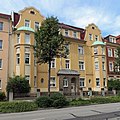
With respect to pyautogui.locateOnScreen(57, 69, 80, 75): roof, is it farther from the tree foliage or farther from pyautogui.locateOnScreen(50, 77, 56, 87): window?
the tree foliage

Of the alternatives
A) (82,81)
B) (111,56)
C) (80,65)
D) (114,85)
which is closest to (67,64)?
(80,65)

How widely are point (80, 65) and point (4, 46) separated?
16626 mm

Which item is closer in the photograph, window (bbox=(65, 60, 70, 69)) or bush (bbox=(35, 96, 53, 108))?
bush (bbox=(35, 96, 53, 108))

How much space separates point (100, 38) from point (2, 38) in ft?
76.9

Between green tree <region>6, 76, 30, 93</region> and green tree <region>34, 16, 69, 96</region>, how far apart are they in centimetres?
797

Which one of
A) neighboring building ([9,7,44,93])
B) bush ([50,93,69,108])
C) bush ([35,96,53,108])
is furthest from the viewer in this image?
neighboring building ([9,7,44,93])

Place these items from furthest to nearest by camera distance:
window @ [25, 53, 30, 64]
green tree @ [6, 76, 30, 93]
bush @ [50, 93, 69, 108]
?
window @ [25, 53, 30, 64], green tree @ [6, 76, 30, 93], bush @ [50, 93, 69, 108]

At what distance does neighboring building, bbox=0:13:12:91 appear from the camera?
33.3 meters

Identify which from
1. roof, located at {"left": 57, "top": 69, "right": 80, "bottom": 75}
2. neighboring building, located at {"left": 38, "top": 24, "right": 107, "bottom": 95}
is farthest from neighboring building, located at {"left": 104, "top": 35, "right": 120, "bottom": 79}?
roof, located at {"left": 57, "top": 69, "right": 80, "bottom": 75}

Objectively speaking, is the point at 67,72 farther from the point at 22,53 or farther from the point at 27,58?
the point at 22,53

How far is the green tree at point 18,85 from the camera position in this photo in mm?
30688

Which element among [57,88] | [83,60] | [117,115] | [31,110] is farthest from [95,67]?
[117,115]

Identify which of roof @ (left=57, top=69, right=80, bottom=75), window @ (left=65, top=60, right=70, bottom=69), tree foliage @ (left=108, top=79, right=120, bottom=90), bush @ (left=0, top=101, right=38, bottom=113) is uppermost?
window @ (left=65, top=60, right=70, bottom=69)

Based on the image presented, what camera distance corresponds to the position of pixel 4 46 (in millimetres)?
34500
